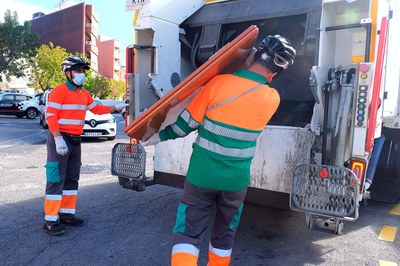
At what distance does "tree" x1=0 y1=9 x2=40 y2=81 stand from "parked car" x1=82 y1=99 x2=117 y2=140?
995 inches

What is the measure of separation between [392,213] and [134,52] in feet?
12.2

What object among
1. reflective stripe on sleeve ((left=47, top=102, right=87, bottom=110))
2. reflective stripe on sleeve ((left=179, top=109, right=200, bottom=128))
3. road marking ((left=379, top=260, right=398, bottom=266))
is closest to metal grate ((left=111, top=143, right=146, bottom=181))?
reflective stripe on sleeve ((left=47, top=102, right=87, bottom=110))

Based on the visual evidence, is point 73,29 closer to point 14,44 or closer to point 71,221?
point 14,44

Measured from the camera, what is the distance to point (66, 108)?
12.6 ft

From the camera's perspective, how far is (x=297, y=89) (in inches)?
174

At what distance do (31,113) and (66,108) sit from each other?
19.5 meters

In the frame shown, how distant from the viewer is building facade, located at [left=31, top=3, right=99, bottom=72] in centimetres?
5441

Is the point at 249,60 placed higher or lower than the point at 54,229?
higher

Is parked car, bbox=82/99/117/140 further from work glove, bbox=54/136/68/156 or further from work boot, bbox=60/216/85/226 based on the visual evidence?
work glove, bbox=54/136/68/156

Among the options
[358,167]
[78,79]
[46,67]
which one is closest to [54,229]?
[78,79]

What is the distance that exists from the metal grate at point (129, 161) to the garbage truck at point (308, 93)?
11mm

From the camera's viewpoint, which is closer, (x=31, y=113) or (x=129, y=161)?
(x=129, y=161)

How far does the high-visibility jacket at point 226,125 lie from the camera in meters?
2.30

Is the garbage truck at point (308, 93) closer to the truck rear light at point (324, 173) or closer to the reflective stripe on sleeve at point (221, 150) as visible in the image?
the truck rear light at point (324, 173)
